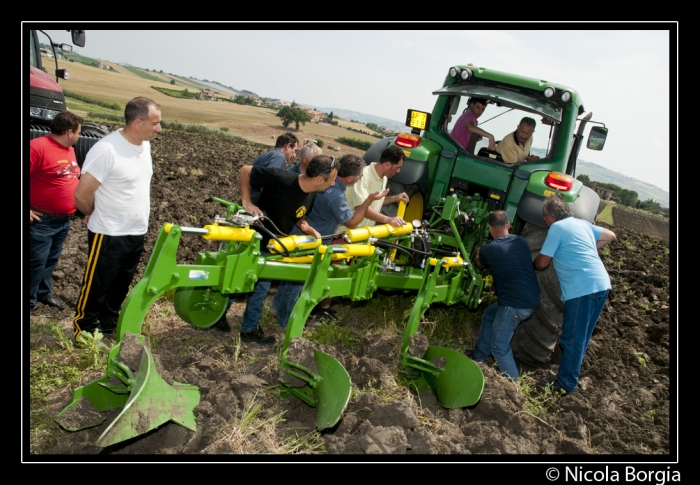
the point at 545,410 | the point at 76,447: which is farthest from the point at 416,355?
the point at 76,447

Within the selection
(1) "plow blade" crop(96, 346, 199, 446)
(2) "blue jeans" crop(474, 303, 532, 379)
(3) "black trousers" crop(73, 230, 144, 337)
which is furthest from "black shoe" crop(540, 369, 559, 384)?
(3) "black trousers" crop(73, 230, 144, 337)

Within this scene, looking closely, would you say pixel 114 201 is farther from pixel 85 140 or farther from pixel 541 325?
pixel 85 140


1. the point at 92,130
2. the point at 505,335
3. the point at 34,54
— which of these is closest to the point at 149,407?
the point at 505,335

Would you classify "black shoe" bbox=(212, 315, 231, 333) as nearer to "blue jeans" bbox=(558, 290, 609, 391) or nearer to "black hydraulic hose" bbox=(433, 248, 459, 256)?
"black hydraulic hose" bbox=(433, 248, 459, 256)

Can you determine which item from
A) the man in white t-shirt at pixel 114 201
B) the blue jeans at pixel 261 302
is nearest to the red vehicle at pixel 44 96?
the man in white t-shirt at pixel 114 201

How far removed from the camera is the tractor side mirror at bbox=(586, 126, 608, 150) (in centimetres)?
562

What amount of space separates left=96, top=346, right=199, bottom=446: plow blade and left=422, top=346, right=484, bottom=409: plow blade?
1.60 metres

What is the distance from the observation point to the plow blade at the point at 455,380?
364 centimetres

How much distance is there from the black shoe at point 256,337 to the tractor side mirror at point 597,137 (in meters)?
3.63

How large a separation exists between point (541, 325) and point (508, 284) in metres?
0.57

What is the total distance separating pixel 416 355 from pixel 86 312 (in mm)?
2253

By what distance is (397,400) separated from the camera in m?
3.47

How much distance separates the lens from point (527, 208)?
16.4 ft
